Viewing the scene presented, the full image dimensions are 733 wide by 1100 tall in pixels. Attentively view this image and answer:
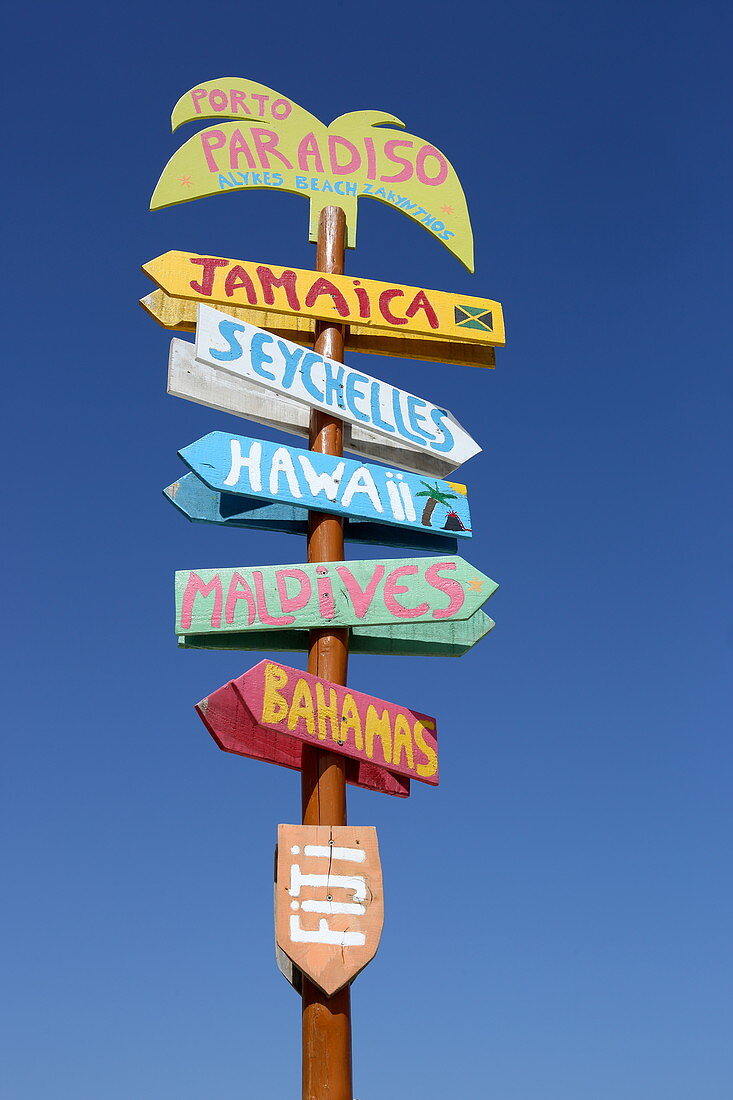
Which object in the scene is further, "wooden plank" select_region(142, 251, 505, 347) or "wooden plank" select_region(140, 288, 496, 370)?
"wooden plank" select_region(140, 288, 496, 370)

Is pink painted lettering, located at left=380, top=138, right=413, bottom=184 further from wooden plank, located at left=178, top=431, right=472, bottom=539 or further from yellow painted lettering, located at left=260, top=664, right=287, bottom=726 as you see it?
yellow painted lettering, located at left=260, top=664, right=287, bottom=726

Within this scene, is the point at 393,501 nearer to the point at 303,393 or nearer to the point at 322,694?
the point at 303,393

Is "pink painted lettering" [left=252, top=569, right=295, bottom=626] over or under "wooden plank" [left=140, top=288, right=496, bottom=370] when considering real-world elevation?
under

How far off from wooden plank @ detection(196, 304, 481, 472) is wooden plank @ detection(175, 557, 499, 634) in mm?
1022

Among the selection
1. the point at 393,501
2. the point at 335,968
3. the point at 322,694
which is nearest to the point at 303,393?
the point at 393,501

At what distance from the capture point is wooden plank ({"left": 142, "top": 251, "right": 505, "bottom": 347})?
22.8 ft

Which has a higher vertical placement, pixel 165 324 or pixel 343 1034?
pixel 165 324

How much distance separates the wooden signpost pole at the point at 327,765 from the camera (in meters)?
5.56

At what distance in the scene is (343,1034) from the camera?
18.4 ft

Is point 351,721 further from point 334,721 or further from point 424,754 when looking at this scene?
point 424,754

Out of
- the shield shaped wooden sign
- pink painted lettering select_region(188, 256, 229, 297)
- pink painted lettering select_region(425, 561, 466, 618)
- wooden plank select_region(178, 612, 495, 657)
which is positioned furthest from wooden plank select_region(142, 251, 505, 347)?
the shield shaped wooden sign

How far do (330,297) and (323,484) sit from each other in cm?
142

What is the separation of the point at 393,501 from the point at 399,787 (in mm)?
1738

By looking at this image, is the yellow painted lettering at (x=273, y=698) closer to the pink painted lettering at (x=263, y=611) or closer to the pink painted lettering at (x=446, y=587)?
the pink painted lettering at (x=263, y=611)
